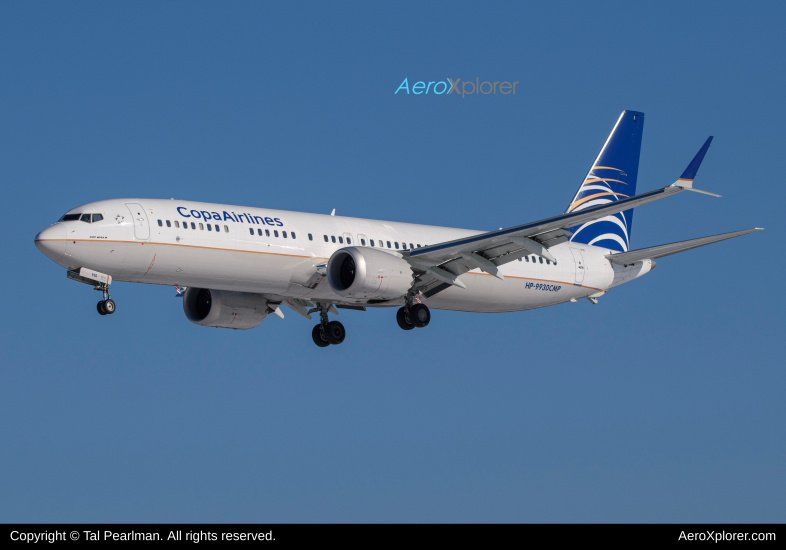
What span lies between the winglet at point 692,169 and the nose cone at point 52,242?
20662 millimetres

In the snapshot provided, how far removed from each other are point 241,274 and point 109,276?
466cm

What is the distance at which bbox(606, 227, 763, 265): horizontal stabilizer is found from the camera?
1522 inches

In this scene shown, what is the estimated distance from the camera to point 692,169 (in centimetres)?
3334

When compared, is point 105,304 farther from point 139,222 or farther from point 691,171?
point 691,171

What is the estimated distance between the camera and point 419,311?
4150cm

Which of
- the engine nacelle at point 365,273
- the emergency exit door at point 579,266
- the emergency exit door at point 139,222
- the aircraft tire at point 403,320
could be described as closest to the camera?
the emergency exit door at point 139,222

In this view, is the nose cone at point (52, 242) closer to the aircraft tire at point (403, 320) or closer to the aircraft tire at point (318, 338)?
the aircraft tire at point (318, 338)

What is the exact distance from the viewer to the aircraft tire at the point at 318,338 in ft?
147

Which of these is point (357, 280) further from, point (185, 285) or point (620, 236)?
point (620, 236)

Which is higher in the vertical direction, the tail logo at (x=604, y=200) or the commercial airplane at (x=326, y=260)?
the tail logo at (x=604, y=200)

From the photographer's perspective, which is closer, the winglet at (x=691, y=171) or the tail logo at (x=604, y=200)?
the winglet at (x=691, y=171)

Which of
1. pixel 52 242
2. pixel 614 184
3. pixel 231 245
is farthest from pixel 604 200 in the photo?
pixel 52 242

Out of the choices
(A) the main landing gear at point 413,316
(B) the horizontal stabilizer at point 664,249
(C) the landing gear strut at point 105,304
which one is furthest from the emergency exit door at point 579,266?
(C) the landing gear strut at point 105,304

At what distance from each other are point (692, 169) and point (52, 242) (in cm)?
2158
